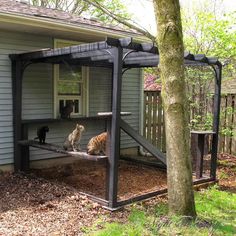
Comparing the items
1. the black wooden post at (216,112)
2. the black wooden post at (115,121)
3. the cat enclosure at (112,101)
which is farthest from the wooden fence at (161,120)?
the black wooden post at (115,121)

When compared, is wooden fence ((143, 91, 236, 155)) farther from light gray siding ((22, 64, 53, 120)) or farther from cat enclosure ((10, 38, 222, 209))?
light gray siding ((22, 64, 53, 120))

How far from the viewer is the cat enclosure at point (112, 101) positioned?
4715mm

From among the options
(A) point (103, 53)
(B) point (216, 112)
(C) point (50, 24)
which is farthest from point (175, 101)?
(C) point (50, 24)

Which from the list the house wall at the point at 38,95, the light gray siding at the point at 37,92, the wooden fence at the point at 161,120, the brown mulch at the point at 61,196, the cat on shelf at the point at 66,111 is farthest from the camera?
the wooden fence at the point at 161,120

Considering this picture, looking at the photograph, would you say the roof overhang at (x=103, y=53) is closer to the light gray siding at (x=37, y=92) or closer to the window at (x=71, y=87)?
the light gray siding at (x=37, y=92)

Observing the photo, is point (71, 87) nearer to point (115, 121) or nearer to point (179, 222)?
point (115, 121)

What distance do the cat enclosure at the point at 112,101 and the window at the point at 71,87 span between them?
0.38m

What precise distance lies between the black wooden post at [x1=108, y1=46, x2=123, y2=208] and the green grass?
1.50 ft

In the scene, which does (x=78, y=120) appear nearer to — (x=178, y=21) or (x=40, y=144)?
(x=40, y=144)

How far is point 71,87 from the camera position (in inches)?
311

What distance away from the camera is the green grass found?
3887 mm

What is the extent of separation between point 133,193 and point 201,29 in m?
5.41

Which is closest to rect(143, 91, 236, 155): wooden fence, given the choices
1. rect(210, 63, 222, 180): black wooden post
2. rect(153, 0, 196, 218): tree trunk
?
rect(210, 63, 222, 180): black wooden post

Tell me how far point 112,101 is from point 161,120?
5343 millimetres
